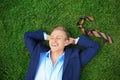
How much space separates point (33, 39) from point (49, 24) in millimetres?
350

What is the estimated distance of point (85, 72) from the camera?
3719 mm

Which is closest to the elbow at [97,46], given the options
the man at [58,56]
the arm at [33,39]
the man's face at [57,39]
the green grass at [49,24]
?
the man at [58,56]

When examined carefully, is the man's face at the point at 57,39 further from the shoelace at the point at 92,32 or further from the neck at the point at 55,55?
the shoelace at the point at 92,32

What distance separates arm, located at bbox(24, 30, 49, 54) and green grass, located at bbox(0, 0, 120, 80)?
177 millimetres

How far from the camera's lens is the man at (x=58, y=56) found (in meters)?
3.47

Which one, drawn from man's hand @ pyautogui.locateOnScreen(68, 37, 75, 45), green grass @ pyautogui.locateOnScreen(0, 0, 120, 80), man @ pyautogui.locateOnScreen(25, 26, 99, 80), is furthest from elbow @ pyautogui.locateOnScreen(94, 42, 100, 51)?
man's hand @ pyautogui.locateOnScreen(68, 37, 75, 45)

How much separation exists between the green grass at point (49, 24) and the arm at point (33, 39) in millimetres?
177

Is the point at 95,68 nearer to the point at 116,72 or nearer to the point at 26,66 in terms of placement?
the point at 116,72

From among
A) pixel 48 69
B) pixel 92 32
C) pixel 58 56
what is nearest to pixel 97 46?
pixel 92 32

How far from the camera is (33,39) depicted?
3.64 meters

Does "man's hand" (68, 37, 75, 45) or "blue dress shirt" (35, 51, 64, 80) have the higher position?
"man's hand" (68, 37, 75, 45)

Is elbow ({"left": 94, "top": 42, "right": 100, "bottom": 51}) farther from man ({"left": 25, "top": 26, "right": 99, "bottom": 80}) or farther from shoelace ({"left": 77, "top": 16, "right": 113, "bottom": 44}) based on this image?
shoelace ({"left": 77, "top": 16, "right": 113, "bottom": 44})

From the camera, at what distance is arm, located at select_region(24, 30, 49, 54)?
3600mm

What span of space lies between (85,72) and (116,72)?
1.42ft
